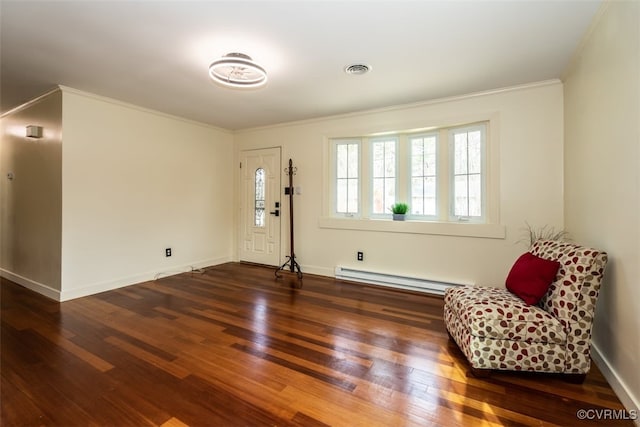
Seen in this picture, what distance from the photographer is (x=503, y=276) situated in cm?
333

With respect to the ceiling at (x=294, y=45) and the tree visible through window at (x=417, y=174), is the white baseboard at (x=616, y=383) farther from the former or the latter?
the ceiling at (x=294, y=45)

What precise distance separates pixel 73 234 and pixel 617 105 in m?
5.01

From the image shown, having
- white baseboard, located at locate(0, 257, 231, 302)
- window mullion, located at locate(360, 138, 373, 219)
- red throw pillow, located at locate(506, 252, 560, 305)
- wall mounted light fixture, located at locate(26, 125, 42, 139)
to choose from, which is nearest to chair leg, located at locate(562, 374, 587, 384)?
red throw pillow, located at locate(506, 252, 560, 305)

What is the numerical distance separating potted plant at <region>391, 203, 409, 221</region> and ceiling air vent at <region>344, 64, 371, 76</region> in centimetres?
177

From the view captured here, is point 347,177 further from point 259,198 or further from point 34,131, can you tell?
point 34,131

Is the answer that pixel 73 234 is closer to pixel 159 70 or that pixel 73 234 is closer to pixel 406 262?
pixel 159 70

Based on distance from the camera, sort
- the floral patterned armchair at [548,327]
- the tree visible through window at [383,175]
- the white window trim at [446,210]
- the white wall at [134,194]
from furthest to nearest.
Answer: the tree visible through window at [383,175], the white wall at [134,194], the white window trim at [446,210], the floral patterned armchair at [548,327]

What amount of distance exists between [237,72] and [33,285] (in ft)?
12.3

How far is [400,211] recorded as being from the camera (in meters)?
3.95

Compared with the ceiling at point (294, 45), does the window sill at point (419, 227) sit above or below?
below

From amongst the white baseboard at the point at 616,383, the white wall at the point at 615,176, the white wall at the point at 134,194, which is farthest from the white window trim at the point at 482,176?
the white wall at the point at 134,194

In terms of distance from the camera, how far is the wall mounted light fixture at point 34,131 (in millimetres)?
3549

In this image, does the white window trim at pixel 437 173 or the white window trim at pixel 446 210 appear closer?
the white window trim at pixel 446 210

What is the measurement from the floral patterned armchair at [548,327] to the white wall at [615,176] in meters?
0.16
